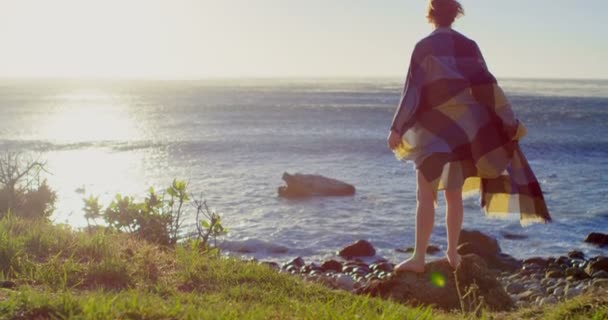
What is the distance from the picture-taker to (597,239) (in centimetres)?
1355

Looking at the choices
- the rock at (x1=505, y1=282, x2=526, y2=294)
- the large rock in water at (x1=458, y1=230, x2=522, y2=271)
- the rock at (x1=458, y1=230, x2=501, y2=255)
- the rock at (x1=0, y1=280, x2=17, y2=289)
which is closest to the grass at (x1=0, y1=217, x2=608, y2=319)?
the rock at (x1=0, y1=280, x2=17, y2=289)

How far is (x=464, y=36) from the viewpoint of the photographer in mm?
5449

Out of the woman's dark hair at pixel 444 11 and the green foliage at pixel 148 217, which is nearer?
the woman's dark hair at pixel 444 11

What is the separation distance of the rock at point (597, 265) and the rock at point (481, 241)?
1570 mm

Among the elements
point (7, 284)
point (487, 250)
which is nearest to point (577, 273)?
point (487, 250)

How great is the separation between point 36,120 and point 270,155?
1066 inches

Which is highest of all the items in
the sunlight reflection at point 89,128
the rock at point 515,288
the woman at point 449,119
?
the woman at point 449,119

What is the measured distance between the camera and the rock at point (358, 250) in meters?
12.6

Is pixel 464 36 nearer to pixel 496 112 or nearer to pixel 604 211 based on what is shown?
pixel 496 112

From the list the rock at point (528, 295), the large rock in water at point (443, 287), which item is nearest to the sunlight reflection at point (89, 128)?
the rock at point (528, 295)

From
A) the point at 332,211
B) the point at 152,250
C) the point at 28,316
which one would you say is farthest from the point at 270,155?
the point at 28,316

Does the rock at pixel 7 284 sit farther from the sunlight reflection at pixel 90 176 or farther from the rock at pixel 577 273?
the sunlight reflection at pixel 90 176

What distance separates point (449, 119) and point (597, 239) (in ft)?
31.3

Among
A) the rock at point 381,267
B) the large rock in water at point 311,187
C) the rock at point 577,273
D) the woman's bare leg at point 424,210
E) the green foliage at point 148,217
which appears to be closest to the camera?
the woman's bare leg at point 424,210
